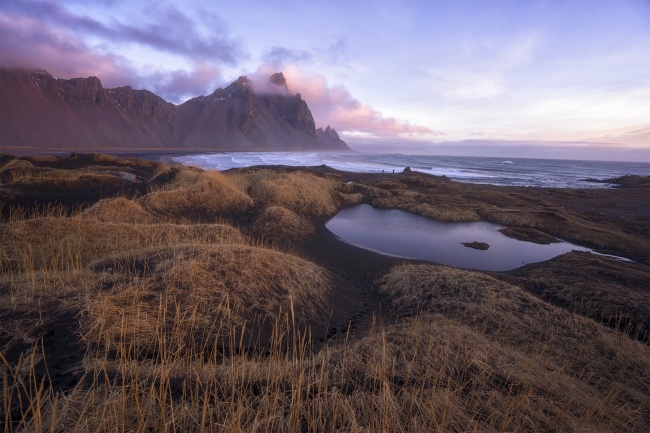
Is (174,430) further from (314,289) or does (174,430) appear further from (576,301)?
(576,301)

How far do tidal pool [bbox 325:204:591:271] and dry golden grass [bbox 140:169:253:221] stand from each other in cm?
696

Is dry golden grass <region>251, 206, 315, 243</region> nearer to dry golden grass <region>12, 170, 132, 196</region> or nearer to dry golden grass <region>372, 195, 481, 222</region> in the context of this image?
dry golden grass <region>372, 195, 481, 222</region>

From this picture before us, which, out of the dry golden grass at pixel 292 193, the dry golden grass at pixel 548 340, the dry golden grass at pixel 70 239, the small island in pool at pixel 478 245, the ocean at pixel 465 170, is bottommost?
the small island in pool at pixel 478 245

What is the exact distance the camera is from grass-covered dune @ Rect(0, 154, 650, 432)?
353 centimetres

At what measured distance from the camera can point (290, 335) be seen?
7605 millimetres

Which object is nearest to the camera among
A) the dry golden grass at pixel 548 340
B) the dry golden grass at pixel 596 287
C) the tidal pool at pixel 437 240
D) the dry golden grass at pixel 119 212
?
the dry golden grass at pixel 548 340

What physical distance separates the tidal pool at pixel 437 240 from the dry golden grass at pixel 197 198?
22.8 ft

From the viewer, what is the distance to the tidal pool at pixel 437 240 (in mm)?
15883

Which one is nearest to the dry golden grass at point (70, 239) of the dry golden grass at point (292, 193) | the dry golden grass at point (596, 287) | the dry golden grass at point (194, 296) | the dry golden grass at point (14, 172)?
the dry golden grass at point (194, 296)

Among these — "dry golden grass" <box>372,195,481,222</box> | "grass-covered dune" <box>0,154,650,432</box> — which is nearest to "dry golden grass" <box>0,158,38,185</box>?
"grass-covered dune" <box>0,154,650,432</box>

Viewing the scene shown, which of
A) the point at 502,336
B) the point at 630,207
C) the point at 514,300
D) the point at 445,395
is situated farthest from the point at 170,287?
the point at 630,207

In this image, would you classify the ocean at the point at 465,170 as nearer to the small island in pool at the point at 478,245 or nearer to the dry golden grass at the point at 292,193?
the dry golden grass at the point at 292,193

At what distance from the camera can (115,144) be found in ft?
540

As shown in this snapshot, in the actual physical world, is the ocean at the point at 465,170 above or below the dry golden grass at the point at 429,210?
above
